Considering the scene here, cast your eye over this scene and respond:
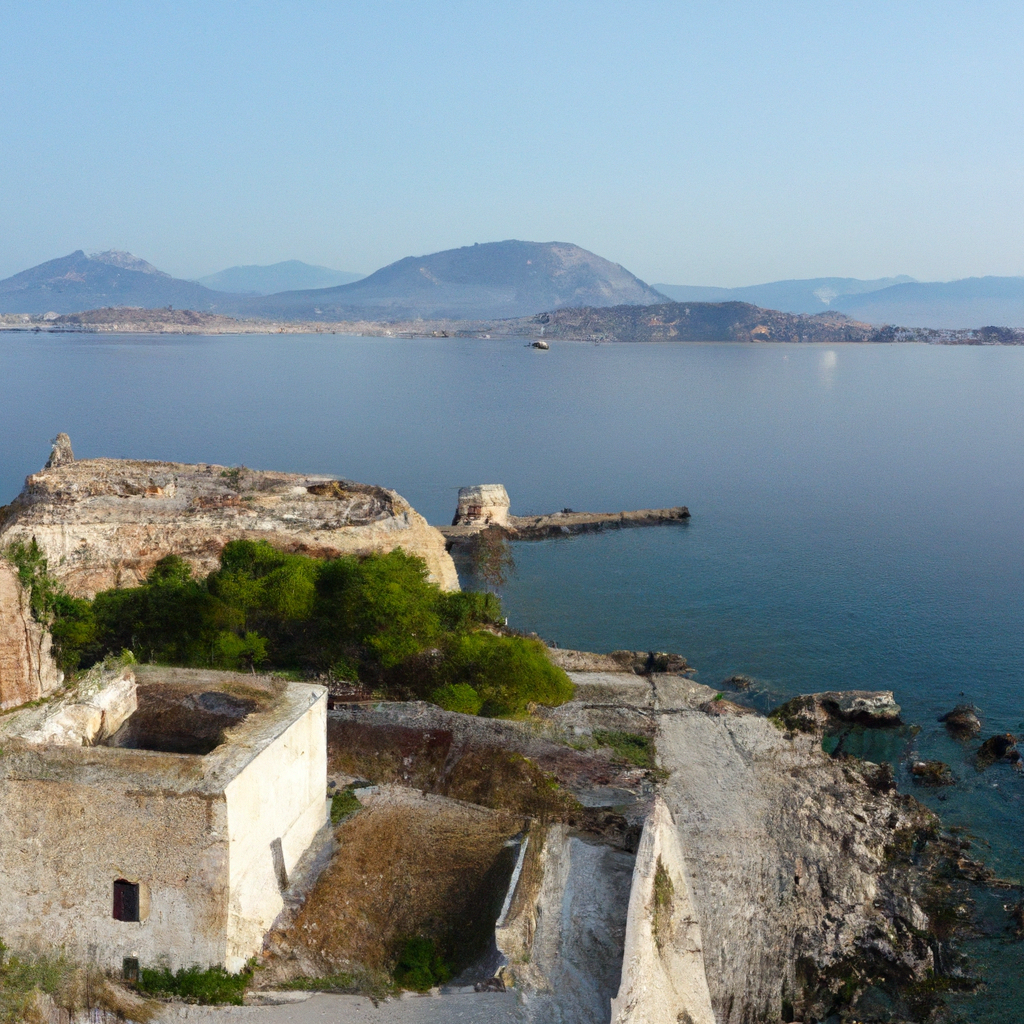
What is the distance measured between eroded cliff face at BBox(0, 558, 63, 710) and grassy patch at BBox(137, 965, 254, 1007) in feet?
27.3

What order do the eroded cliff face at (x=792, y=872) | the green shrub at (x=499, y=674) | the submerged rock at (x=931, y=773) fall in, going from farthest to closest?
the submerged rock at (x=931, y=773) < the green shrub at (x=499, y=674) < the eroded cliff face at (x=792, y=872)

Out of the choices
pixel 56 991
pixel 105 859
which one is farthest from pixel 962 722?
pixel 56 991

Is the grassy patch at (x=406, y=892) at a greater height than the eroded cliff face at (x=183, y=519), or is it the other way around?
the eroded cliff face at (x=183, y=519)

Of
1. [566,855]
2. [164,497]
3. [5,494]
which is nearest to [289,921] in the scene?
[566,855]

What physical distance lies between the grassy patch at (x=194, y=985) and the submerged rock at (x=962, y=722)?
2102cm

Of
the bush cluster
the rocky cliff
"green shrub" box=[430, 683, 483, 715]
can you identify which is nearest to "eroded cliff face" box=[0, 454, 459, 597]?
the rocky cliff

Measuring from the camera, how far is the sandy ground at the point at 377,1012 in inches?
488

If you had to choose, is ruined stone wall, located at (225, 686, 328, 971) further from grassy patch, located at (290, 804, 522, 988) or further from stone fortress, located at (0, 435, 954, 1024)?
grassy patch, located at (290, 804, 522, 988)

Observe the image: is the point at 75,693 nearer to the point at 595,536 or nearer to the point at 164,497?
the point at 164,497

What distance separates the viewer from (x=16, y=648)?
19.0 meters

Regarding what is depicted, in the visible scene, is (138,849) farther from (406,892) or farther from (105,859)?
(406,892)

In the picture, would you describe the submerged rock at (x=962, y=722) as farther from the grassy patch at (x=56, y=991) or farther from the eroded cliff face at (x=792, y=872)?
the grassy patch at (x=56, y=991)

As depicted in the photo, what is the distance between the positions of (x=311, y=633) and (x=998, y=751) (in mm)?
18300

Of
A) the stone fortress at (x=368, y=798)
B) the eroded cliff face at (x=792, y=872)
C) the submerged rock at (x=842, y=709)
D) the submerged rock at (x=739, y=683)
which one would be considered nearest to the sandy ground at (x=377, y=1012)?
the stone fortress at (x=368, y=798)
